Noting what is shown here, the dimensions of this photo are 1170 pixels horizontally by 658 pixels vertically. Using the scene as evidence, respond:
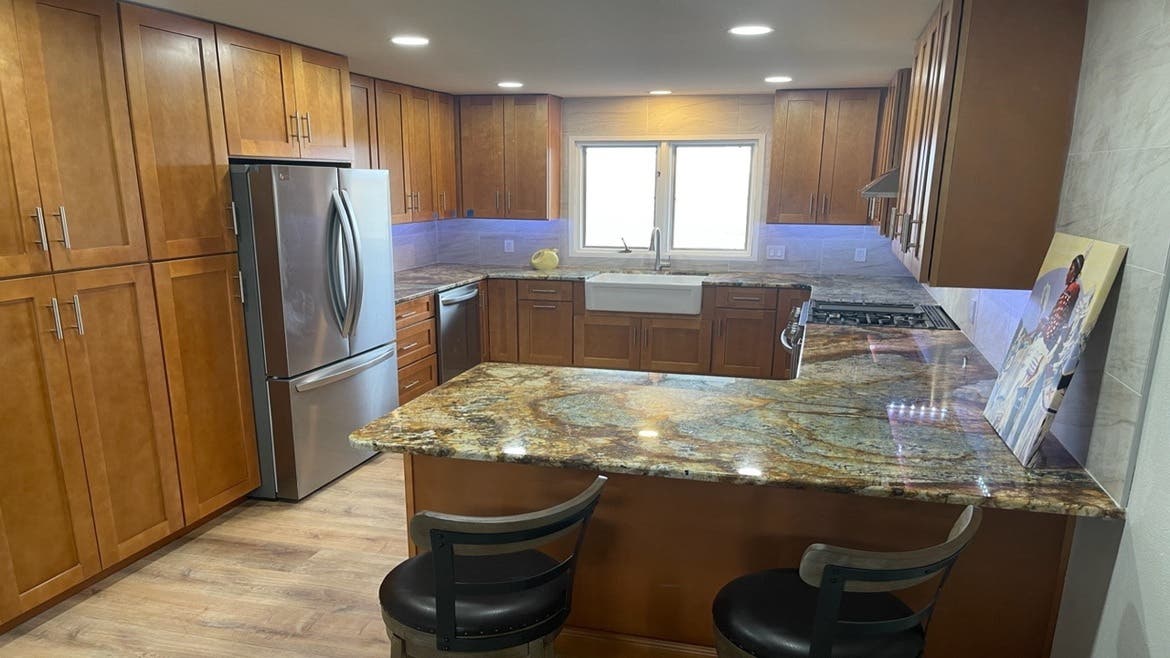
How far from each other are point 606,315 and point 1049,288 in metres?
3.30

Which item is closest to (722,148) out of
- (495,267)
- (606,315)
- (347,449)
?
(606,315)

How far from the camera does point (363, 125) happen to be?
407 cm

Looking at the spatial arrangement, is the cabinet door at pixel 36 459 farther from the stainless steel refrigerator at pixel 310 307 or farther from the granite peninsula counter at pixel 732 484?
the granite peninsula counter at pixel 732 484

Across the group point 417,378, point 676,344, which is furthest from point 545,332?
point 417,378

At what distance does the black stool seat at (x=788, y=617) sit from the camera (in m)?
1.35

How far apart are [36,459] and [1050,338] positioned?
3.04 meters

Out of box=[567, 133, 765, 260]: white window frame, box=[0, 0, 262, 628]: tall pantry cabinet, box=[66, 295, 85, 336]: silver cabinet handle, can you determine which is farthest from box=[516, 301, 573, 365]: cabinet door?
box=[66, 295, 85, 336]: silver cabinet handle

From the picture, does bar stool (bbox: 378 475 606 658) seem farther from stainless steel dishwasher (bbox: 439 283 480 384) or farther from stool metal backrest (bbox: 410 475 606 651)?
stainless steel dishwasher (bbox: 439 283 480 384)

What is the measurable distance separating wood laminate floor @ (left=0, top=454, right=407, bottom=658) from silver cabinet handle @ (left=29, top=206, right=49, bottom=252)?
1.30m

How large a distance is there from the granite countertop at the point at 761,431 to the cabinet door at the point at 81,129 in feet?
4.55

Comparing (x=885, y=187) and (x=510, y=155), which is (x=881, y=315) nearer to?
(x=885, y=187)

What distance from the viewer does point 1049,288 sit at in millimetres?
1742

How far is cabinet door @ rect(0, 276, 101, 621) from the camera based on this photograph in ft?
7.13

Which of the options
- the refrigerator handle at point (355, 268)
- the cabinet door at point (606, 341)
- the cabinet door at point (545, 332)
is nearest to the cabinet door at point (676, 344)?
the cabinet door at point (606, 341)
